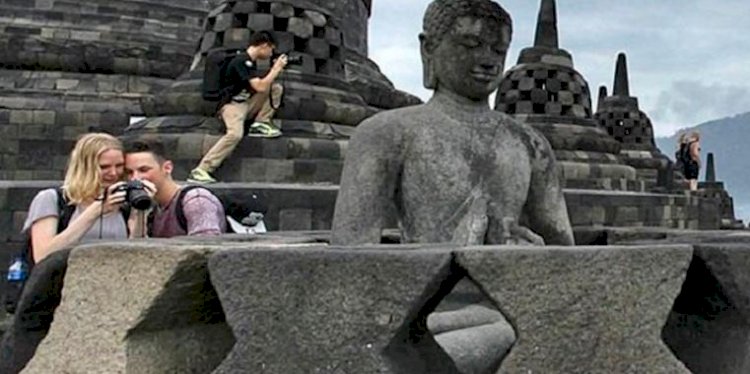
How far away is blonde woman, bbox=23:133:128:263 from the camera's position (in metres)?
2.51

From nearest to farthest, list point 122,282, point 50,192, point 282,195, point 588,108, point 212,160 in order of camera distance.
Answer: point 122,282 → point 50,192 → point 282,195 → point 212,160 → point 588,108

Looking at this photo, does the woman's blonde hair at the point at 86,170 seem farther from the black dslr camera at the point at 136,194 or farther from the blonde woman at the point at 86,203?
the black dslr camera at the point at 136,194

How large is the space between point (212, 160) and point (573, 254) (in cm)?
516

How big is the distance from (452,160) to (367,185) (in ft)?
0.85

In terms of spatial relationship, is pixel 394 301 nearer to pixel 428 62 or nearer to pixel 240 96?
pixel 428 62

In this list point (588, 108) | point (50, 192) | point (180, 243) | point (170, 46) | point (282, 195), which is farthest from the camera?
point (588, 108)

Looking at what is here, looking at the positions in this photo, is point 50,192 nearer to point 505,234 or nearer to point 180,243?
point 180,243

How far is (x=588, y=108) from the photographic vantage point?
13836 millimetres

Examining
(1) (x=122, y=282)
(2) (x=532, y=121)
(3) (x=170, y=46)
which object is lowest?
(1) (x=122, y=282)

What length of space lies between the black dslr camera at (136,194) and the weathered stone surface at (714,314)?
59.6 inches

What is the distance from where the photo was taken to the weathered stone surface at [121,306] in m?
1.69

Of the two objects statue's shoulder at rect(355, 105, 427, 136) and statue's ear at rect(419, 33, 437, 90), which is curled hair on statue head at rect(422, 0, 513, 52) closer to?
statue's ear at rect(419, 33, 437, 90)

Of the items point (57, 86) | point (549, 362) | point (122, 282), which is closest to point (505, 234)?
point (549, 362)

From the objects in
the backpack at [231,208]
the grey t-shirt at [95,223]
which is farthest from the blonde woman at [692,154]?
the grey t-shirt at [95,223]
